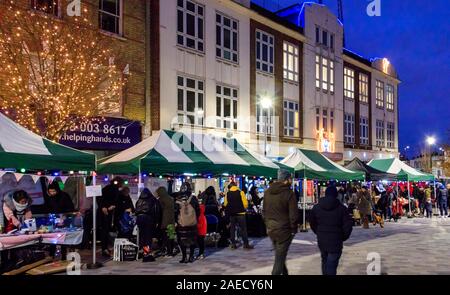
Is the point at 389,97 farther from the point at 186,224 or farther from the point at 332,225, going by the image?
the point at 332,225

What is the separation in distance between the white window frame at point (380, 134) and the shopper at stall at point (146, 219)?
28081 millimetres

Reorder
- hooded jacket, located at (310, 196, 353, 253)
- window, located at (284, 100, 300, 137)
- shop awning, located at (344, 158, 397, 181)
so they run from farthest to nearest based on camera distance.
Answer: window, located at (284, 100, 300, 137)
shop awning, located at (344, 158, 397, 181)
hooded jacket, located at (310, 196, 353, 253)

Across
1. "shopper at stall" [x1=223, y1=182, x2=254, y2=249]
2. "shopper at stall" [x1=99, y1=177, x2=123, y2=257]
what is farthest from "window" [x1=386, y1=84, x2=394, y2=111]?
"shopper at stall" [x1=99, y1=177, x2=123, y2=257]

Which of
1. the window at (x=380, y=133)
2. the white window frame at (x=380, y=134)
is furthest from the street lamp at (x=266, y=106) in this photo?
the window at (x=380, y=133)

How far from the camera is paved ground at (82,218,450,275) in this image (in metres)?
9.09

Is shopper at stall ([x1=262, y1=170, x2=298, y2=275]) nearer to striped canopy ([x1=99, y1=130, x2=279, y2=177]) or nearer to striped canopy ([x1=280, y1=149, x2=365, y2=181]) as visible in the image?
striped canopy ([x1=99, y1=130, x2=279, y2=177])

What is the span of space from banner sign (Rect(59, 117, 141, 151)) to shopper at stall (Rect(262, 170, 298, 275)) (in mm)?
9086

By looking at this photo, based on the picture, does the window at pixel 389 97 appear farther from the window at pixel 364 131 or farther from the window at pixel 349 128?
the window at pixel 349 128

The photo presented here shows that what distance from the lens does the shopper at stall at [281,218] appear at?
7031 mm

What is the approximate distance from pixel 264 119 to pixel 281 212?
1713 centimetres

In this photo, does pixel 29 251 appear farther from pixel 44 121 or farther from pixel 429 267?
pixel 429 267

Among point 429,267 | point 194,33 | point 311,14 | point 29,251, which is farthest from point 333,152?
point 29,251

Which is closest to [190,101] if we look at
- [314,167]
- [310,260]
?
[314,167]

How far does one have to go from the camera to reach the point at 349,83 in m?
32.1
